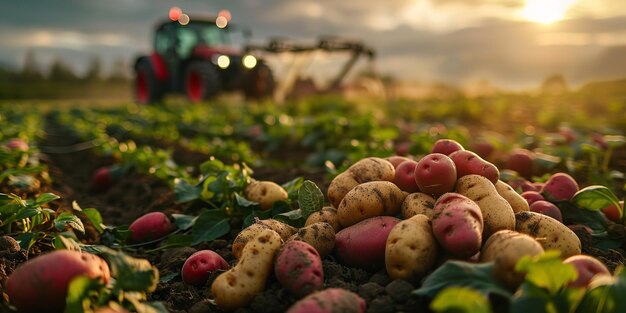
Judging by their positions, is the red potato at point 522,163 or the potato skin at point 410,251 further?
the red potato at point 522,163

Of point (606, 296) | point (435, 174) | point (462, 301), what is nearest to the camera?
point (462, 301)

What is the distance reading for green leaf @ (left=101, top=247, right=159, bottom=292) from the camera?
177 centimetres

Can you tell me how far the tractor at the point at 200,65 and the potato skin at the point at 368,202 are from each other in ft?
38.5

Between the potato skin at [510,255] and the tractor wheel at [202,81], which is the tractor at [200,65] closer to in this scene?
the tractor wheel at [202,81]

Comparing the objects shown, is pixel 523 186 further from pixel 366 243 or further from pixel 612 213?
pixel 366 243

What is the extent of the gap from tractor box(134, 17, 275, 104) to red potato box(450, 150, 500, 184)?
1169 centimetres

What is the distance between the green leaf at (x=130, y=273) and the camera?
1774 millimetres

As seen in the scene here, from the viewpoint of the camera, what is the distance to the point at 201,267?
8.03 feet

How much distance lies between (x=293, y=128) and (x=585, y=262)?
552cm

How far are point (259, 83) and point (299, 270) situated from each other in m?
13.1

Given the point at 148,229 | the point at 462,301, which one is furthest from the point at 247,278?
the point at 148,229

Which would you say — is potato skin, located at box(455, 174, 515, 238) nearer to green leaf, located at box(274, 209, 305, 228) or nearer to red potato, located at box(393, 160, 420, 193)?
red potato, located at box(393, 160, 420, 193)

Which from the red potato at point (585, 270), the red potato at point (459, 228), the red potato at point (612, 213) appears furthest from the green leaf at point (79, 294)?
the red potato at point (612, 213)

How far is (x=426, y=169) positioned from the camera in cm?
236
